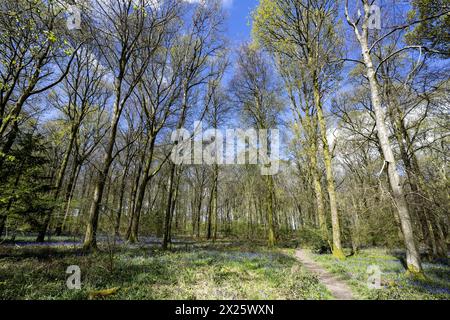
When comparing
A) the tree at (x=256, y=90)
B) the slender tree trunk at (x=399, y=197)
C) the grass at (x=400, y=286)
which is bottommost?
the grass at (x=400, y=286)

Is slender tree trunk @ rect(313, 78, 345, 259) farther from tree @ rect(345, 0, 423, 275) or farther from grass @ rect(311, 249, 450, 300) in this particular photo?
tree @ rect(345, 0, 423, 275)

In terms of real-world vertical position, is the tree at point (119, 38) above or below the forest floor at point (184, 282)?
above

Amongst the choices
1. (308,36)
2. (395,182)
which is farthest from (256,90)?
(395,182)

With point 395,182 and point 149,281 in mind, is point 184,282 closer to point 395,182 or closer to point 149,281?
point 149,281

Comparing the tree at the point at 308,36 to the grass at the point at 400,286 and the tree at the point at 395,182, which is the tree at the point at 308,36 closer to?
the tree at the point at 395,182

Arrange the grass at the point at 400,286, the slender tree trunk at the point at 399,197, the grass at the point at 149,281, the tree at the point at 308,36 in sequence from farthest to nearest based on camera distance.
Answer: the tree at the point at 308,36, the slender tree trunk at the point at 399,197, the grass at the point at 400,286, the grass at the point at 149,281

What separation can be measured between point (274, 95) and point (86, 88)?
1683cm

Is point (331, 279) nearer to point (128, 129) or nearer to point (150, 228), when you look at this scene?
point (150, 228)

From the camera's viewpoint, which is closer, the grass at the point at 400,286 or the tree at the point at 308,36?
the grass at the point at 400,286

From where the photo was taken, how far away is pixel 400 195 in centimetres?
Answer: 657

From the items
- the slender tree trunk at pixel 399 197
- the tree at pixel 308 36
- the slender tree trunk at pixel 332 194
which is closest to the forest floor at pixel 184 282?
Answer: the slender tree trunk at pixel 399 197

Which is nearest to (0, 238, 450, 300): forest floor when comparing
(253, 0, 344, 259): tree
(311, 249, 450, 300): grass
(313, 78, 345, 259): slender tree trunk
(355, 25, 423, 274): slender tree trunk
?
(311, 249, 450, 300): grass

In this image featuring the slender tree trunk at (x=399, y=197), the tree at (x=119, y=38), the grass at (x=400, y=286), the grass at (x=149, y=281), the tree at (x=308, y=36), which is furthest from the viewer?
the tree at (x=308, y=36)

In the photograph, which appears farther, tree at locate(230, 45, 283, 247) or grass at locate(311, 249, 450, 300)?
tree at locate(230, 45, 283, 247)
